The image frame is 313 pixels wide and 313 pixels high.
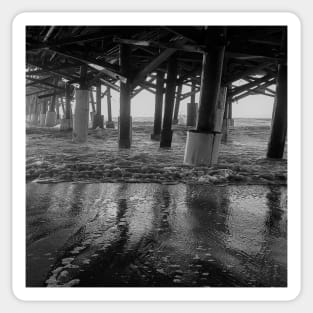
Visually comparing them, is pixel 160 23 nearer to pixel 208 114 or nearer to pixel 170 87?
pixel 208 114

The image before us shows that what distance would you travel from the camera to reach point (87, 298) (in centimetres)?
215

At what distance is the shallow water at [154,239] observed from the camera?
2088mm

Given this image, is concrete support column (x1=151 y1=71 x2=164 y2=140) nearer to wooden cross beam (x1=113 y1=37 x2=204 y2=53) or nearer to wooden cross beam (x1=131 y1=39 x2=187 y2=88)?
wooden cross beam (x1=131 y1=39 x2=187 y2=88)

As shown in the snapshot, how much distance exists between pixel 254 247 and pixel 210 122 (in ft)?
8.67

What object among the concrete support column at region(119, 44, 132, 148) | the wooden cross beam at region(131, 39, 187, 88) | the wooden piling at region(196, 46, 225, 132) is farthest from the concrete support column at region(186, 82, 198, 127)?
the wooden piling at region(196, 46, 225, 132)

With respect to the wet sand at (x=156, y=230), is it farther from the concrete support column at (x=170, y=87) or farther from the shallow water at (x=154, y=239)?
the concrete support column at (x=170, y=87)

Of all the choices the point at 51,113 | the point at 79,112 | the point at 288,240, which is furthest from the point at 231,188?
the point at 51,113

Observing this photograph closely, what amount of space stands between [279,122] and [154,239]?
5.54 m

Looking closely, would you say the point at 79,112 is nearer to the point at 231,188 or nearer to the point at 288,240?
the point at 231,188

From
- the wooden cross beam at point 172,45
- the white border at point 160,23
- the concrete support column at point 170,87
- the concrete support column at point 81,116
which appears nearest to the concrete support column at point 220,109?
the concrete support column at point 170,87

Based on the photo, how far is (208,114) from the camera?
190 inches

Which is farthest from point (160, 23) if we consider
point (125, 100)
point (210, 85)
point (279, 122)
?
point (125, 100)

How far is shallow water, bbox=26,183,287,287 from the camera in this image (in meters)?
2.09

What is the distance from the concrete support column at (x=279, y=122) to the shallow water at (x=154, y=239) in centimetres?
362
